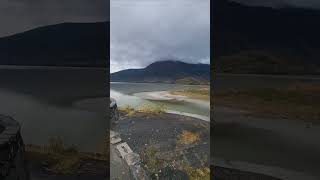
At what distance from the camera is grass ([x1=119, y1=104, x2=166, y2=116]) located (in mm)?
3821

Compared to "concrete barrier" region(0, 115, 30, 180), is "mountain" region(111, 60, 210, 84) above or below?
above

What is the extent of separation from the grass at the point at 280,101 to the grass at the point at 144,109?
1.82 ft

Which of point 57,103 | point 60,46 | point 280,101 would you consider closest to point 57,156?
point 57,103

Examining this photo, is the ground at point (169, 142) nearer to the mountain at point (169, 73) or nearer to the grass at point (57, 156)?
the mountain at point (169, 73)

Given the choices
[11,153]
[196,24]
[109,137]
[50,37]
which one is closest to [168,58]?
[196,24]

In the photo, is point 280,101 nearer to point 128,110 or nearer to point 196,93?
point 196,93

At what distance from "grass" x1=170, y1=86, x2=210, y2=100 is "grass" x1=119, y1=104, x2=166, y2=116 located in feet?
0.67

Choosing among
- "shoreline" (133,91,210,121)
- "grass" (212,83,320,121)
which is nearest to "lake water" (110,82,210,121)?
"shoreline" (133,91,210,121)

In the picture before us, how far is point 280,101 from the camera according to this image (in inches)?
140

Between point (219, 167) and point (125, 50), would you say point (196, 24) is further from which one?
point (219, 167)

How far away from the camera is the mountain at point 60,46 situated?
3.83 m

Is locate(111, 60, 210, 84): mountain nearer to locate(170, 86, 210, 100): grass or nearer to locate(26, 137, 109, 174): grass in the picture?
locate(170, 86, 210, 100): grass

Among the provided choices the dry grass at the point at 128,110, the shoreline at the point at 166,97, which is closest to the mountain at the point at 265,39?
the shoreline at the point at 166,97

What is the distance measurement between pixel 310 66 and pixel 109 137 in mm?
2075
